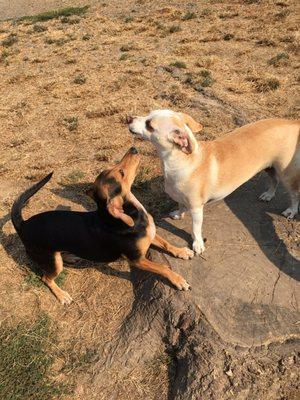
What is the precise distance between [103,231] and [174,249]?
35.3 inches

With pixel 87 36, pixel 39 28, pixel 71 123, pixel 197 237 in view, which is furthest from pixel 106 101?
pixel 39 28

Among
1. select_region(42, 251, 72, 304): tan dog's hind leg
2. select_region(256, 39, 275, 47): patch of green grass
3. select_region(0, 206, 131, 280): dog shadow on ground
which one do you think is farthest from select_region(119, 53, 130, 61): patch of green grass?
select_region(42, 251, 72, 304): tan dog's hind leg

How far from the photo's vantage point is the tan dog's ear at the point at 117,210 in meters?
3.54

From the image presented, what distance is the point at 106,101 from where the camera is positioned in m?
8.31

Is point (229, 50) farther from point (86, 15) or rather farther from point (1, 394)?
point (1, 394)

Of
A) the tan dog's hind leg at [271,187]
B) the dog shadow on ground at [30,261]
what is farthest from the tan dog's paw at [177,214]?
the tan dog's hind leg at [271,187]

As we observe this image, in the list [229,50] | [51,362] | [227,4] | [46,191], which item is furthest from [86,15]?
[51,362]

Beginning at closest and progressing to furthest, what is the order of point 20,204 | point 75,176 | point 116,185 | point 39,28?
point 116,185
point 20,204
point 75,176
point 39,28

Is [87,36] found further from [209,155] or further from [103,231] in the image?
[103,231]

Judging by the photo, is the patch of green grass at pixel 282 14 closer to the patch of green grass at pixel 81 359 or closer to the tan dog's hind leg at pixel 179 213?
the tan dog's hind leg at pixel 179 213

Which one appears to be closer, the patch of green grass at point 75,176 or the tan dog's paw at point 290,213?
the tan dog's paw at point 290,213

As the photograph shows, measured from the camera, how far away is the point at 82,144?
712 cm

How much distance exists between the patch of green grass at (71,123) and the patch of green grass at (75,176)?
153 centimetres

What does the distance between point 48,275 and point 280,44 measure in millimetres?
8161
